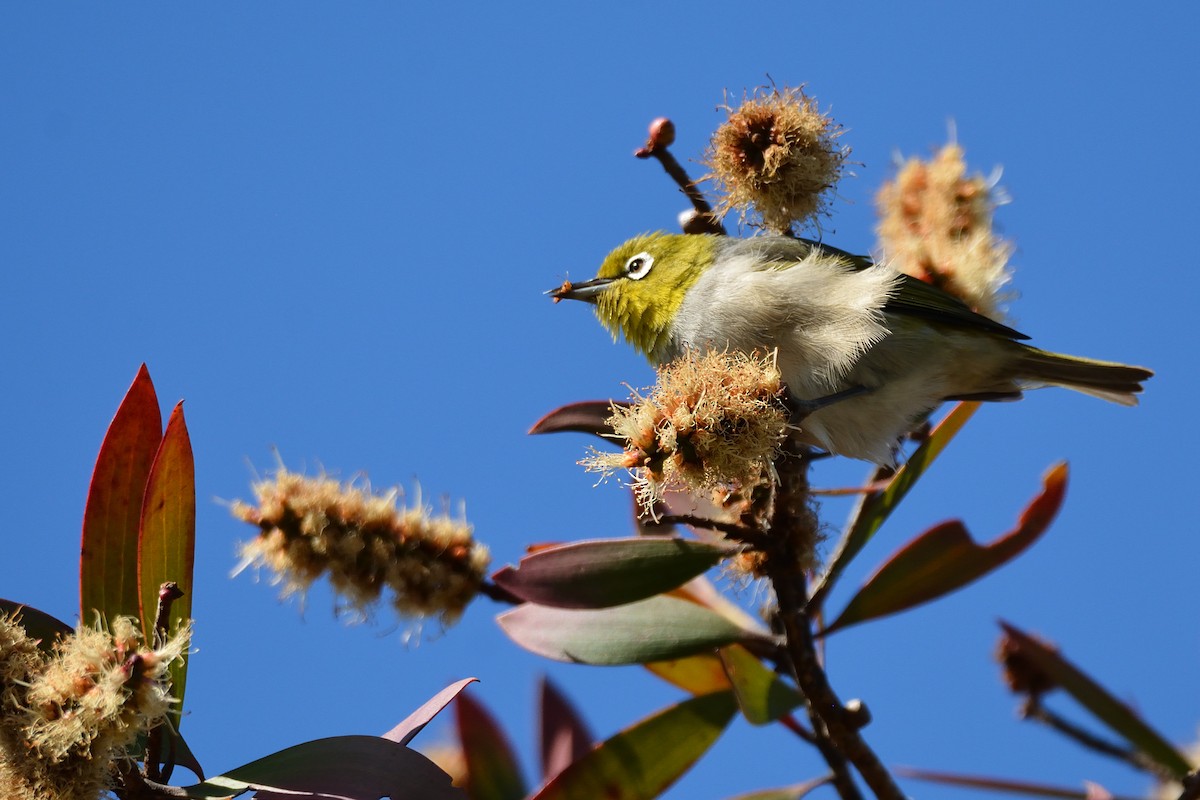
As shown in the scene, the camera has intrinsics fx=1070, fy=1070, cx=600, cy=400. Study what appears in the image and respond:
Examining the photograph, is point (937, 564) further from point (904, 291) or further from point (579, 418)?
point (904, 291)

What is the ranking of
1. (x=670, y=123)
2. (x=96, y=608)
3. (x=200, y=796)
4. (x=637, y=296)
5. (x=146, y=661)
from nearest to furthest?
(x=146, y=661) → (x=200, y=796) → (x=96, y=608) → (x=670, y=123) → (x=637, y=296)

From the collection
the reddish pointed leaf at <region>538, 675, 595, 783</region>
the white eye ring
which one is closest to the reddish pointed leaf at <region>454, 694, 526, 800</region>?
the reddish pointed leaf at <region>538, 675, 595, 783</region>

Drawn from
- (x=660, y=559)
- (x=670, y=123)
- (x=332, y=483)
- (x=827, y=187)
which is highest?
(x=670, y=123)

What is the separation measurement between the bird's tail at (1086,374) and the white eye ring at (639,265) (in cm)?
136

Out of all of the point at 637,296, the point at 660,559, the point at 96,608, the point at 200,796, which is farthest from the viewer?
the point at 637,296

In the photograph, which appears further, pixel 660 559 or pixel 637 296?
pixel 637 296

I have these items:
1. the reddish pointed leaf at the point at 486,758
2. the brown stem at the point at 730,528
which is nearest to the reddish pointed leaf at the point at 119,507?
the reddish pointed leaf at the point at 486,758

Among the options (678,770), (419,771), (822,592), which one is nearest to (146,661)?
(419,771)

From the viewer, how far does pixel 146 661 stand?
5.47ft

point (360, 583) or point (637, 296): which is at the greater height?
point (637, 296)

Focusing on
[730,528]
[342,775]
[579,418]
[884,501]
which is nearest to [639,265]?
[579,418]

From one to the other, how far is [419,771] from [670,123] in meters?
1.86

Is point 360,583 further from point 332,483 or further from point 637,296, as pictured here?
point 637,296

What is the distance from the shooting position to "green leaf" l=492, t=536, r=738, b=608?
7.52 feet
